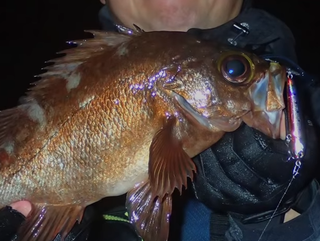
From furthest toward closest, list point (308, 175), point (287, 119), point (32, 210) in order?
point (308, 175)
point (32, 210)
point (287, 119)

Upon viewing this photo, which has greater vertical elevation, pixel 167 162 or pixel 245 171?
pixel 167 162

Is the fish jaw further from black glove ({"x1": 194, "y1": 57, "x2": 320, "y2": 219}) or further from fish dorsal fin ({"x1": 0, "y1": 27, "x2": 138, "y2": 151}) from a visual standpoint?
fish dorsal fin ({"x1": 0, "y1": 27, "x2": 138, "y2": 151})

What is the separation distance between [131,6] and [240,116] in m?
1.25

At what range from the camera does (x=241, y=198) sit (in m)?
2.10

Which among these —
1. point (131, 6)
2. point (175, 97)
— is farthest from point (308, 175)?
point (131, 6)

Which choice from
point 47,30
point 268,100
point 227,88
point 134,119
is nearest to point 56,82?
point 134,119

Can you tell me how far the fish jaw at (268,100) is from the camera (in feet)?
5.42

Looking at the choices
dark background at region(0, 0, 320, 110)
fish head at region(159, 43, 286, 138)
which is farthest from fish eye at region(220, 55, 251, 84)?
dark background at region(0, 0, 320, 110)

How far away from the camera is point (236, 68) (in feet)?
5.59

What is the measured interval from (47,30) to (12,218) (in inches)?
402

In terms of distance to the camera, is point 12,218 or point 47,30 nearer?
point 12,218

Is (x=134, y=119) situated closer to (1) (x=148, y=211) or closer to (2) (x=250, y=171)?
(1) (x=148, y=211)

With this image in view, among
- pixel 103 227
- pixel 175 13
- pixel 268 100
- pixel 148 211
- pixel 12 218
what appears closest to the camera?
pixel 268 100

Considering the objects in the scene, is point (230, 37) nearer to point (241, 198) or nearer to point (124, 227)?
point (241, 198)
